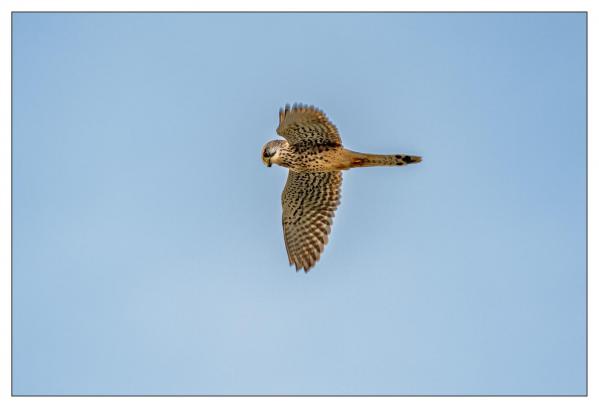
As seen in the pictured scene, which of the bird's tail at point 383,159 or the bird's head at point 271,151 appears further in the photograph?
the bird's head at point 271,151

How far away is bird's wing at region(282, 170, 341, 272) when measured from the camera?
38.8 ft

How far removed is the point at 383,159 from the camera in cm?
1084

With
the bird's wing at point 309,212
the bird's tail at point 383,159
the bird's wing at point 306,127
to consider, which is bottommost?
the bird's wing at point 309,212

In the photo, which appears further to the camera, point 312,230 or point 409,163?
point 312,230

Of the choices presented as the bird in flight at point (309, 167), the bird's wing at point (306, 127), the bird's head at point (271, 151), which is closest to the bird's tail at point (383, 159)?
the bird in flight at point (309, 167)

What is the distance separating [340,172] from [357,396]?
13.0ft

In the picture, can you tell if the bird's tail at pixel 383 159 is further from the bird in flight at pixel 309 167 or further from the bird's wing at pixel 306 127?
the bird's wing at pixel 306 127

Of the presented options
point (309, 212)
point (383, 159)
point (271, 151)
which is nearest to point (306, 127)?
point (271, 151)

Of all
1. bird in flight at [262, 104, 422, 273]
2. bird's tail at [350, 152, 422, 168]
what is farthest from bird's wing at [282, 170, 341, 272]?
bird's tail at [350, 152, 422, 168]

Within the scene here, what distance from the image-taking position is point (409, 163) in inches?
425

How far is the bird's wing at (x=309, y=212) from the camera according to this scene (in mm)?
11836

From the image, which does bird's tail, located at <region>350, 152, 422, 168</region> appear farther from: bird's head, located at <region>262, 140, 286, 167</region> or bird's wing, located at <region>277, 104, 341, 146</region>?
bird's head, located at <region>262, 140, 286, 167</region>

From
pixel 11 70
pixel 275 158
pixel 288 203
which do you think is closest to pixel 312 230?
pixel 288 203
